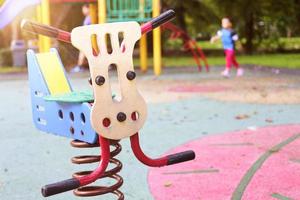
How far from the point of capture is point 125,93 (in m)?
2.64

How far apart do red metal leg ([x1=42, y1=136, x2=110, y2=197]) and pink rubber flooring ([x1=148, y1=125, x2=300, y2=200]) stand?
44.2 inches

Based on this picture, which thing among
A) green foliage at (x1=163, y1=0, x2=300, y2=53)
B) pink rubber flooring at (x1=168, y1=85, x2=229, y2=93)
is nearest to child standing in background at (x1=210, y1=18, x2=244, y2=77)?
pink rubber flooring at (x1=168, y1=85, x2=229, y2=93)

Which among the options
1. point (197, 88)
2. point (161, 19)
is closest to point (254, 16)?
point (197, 88)

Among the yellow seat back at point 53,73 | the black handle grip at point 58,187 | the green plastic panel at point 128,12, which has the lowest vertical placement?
the black handle grip at point 58,187

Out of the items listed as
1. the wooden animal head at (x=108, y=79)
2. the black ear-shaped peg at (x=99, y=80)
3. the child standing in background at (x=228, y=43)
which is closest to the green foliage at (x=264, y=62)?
the child standing in background at (x=228, y=43)

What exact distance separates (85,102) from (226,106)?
5532mm

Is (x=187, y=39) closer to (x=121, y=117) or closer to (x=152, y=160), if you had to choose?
(x=152, y=160)

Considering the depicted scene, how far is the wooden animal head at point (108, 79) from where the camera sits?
254 cm

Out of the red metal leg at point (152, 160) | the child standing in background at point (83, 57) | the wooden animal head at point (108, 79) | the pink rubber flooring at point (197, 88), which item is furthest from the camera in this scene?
the child standing in background at point (83, 57)

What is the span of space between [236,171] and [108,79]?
2.04 metres

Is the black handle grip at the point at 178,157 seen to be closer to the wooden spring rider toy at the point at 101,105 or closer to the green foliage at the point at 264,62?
the wooden spring rider toy at the point at 101,105

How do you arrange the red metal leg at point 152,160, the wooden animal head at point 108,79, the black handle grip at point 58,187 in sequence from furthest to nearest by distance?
1. the red metal leg at point 152,160
2. the wooden animal head at point 108,79
3. the black handle grip at point 58,187

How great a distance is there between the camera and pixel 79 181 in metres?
2.54

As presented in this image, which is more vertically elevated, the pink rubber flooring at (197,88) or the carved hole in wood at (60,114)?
the carved hole in wood at (60,114)
